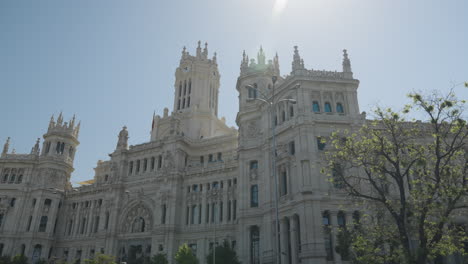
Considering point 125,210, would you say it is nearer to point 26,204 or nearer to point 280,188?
point 26,204

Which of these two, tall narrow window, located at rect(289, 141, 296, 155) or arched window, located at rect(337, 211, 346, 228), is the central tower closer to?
tall narrow window, located at rect(289, 141, 296, 155)

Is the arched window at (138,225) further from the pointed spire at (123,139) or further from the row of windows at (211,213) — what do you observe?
the pointed spire at (123,139)

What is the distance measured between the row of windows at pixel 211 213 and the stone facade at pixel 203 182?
0.15 m

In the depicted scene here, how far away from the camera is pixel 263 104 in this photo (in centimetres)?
4500

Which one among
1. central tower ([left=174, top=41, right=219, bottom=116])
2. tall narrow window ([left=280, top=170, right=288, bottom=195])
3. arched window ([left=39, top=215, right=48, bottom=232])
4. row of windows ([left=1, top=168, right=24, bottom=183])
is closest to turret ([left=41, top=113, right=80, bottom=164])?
A: row of windows ([left=1, top=168, right=24, bottom=183])

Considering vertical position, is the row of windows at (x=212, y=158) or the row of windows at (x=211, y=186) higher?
the row of windows at (x=212, y=158)

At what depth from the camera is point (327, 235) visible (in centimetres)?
3428

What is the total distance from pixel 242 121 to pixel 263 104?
13.3ft

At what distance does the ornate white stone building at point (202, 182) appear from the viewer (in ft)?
120

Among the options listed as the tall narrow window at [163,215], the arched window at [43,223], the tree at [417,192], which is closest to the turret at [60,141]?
the arched window at [43,223]

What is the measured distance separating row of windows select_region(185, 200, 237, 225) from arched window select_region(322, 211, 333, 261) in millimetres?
18250

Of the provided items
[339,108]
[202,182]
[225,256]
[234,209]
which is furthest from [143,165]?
[339,108]

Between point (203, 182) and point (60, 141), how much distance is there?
34592 mm

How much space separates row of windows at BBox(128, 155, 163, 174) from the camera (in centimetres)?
6030
